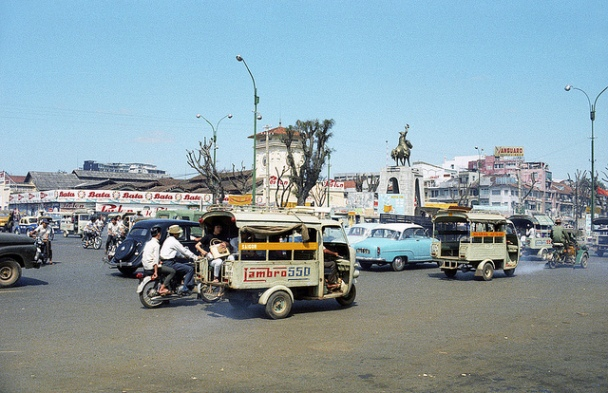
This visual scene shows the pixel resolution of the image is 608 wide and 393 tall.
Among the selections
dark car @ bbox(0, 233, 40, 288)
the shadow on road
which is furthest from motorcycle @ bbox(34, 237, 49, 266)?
dark car @ bbox(0, 233, 40, 288)

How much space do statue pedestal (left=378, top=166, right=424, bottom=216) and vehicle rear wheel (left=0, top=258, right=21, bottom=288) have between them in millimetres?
35506

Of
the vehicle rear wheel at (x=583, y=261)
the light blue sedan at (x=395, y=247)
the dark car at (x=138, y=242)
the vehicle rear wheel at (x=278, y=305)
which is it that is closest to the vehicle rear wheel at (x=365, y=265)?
the light blue sedan at (x=395, y=247)

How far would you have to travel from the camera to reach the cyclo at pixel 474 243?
17.9 meters

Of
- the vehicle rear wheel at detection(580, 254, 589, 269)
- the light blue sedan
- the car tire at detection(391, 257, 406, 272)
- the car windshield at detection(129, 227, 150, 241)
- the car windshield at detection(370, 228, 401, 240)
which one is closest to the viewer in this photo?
the car windshield at detection(129, 227, 150, 241)

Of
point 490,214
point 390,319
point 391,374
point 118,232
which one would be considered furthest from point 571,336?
point 118,232

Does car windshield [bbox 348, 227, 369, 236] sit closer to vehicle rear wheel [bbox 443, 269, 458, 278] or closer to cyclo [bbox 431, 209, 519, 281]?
cyclo [bbox 431, 209, 519, 281]

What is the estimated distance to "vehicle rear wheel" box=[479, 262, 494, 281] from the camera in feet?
58.6

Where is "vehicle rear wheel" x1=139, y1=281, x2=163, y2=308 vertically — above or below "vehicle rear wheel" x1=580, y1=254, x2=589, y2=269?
above

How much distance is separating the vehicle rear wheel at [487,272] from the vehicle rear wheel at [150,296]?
34.1 feet

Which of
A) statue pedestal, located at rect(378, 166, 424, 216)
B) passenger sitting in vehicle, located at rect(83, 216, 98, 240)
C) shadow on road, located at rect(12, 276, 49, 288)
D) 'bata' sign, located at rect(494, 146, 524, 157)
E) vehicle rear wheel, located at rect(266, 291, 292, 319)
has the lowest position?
shadow on road, located at rect(12, 276, 49, 288)

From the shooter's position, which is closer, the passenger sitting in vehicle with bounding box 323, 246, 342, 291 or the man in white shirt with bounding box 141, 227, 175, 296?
the man in white shirt with bounding box 141, 227, 175, 296

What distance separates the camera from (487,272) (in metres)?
18.0

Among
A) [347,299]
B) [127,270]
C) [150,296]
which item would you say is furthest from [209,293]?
[127,270]

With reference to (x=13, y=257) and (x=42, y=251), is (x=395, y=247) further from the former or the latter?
(x=42, y=251)
